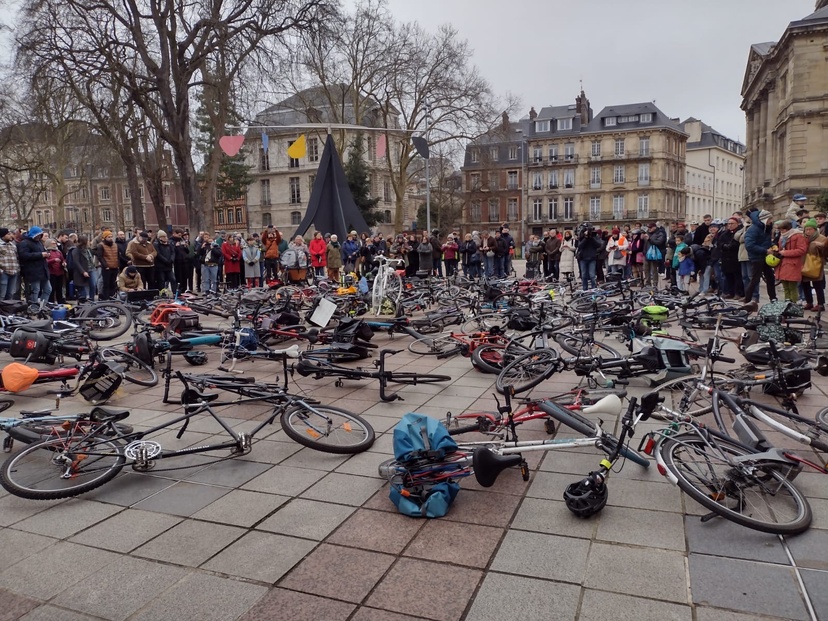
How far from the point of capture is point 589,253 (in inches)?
621

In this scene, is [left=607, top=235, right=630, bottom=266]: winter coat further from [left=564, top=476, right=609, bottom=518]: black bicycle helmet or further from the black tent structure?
[left=564, top=476, right=609, bottom=518]: black bicycle helmet

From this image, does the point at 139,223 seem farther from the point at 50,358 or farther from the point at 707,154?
the point at 707,154

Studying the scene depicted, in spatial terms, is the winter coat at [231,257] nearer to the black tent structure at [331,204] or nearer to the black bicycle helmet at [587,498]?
the black tent structure at [331,204]

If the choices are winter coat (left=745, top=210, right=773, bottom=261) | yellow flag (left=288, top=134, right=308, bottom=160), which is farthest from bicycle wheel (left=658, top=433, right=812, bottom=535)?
yellow flag (left=288, top=134, right=308, bottom=160)

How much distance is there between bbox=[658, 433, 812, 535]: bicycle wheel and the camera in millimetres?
3357

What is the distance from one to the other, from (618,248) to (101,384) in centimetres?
1306

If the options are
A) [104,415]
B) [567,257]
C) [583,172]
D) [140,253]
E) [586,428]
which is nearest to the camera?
[586,428]

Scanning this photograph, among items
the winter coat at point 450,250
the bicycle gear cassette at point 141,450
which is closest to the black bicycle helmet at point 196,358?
the bicycle gear cassette at point 141,450

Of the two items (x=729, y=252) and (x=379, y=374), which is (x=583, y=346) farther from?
(x=729, y=252)

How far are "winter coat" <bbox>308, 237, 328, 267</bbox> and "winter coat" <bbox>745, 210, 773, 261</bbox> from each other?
11291 mm

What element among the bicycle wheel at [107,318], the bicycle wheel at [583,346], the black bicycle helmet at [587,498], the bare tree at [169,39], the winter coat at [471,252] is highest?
the bare tree at [169,39]

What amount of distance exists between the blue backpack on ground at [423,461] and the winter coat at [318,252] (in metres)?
15.4

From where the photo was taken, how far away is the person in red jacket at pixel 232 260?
17219mm

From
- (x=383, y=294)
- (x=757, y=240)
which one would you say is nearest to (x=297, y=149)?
(x=383, y=294)
